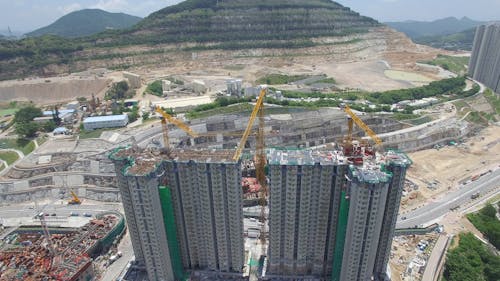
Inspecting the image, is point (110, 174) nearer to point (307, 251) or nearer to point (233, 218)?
point (233, 218)

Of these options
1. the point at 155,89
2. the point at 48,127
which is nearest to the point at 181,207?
the point at 48,127

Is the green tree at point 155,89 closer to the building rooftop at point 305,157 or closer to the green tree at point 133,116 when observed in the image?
the green tree at point 133,116

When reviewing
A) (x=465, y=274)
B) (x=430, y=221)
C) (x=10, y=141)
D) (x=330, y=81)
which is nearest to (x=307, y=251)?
(x=465, y=274)

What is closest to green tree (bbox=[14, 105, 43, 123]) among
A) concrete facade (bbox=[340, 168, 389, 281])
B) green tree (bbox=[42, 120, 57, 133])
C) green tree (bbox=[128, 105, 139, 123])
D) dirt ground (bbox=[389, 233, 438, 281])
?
green tree (bbox=[42, 120, 57, 133])

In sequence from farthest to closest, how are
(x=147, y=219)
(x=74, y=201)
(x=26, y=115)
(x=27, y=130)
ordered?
(x=26, y=115), (x=27, y=130), (x=74, y=201), (x=147, y=219)

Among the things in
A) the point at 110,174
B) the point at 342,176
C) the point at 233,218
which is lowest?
the point at 110,174

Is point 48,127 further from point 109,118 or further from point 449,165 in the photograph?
point 449,165
